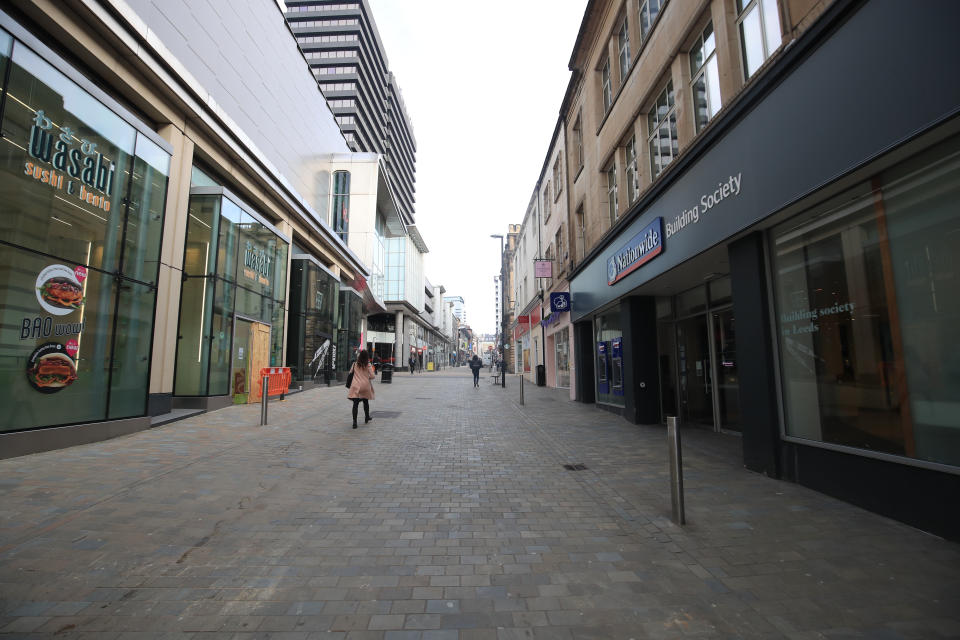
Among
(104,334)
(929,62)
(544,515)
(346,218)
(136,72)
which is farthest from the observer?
(346,218)

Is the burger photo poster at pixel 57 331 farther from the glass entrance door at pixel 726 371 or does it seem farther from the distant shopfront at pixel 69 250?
the glass entrance door at pixel 726 371

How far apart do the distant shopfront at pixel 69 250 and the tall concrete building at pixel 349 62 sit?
49.4m

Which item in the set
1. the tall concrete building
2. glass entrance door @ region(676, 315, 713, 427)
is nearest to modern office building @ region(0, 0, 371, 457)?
glass entrance door @ region(676, 315, 713, 427)

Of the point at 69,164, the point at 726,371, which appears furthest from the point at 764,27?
the point at 69,164

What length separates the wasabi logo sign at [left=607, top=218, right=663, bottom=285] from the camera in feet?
28.1

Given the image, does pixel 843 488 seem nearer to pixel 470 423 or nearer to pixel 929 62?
pixel 929 62

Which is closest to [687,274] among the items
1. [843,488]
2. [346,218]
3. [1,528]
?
[843,488]

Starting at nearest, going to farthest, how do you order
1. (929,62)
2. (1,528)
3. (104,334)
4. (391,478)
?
1. (929,62)
2. (1,528)
3. (391,478)
4. (104,334)

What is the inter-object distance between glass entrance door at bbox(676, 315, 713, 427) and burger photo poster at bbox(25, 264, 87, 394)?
1259cm

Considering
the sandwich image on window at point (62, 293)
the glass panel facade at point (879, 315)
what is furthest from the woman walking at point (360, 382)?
the glass panel facade at point (879, 315)

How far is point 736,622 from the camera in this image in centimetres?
259

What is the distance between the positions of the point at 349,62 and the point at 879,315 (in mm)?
71584

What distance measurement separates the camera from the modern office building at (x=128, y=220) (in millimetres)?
6887

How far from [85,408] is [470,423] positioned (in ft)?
24.7
